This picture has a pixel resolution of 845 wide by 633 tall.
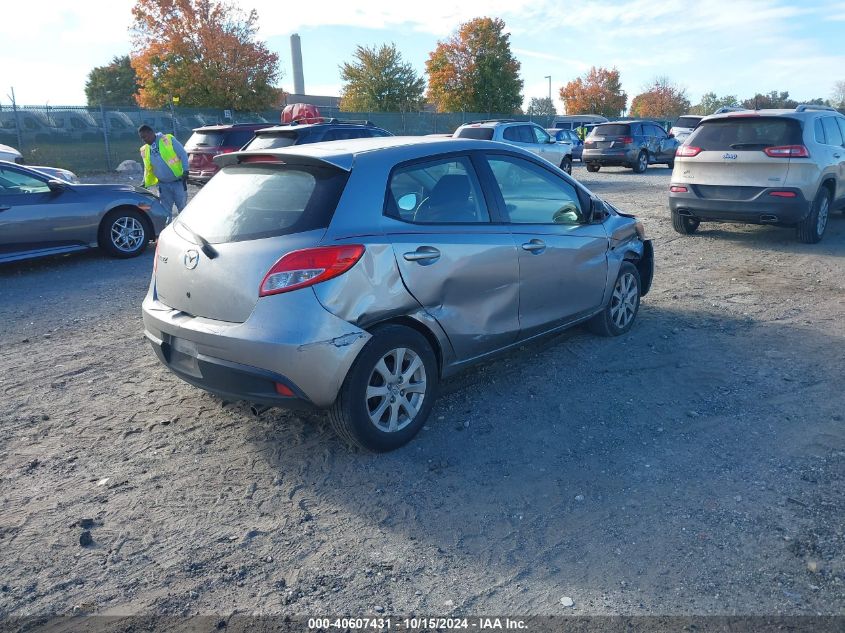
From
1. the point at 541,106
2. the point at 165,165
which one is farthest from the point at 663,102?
the point at 165,165

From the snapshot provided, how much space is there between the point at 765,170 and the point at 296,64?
70874 millimetres

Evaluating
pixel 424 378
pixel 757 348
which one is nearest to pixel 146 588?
pixel 424 378

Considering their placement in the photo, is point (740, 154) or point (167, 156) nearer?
point (740, 154)

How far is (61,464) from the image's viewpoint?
3.84 meters

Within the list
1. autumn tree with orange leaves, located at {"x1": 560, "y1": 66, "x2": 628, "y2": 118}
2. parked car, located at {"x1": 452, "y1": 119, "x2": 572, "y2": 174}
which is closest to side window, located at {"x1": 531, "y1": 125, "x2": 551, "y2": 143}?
parked car, located at {"x1": 452, "y1": 119, "x2": 572, "y2": 174}

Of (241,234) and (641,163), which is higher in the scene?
(241,234)

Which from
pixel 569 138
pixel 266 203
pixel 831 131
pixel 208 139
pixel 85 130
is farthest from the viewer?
pixel 569 138

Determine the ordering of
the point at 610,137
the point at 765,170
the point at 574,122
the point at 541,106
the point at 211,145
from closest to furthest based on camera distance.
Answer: the point at 765,170
the point at 211,145
the point at 610,137
the point at 574,122
the point at 541,106

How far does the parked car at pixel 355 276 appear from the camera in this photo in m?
3.50

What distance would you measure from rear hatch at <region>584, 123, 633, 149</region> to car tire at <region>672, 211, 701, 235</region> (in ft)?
42.8

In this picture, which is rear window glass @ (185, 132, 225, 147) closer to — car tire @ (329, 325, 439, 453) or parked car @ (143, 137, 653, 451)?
parked car @ (143, 137, 653, 451)

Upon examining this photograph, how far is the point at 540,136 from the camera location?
19781 millimetres

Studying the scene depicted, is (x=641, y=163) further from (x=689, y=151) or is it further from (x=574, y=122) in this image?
(x=574, y=122)

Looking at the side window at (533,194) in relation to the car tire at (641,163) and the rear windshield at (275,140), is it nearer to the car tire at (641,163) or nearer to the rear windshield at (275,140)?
the rear windshield at (275,140)
